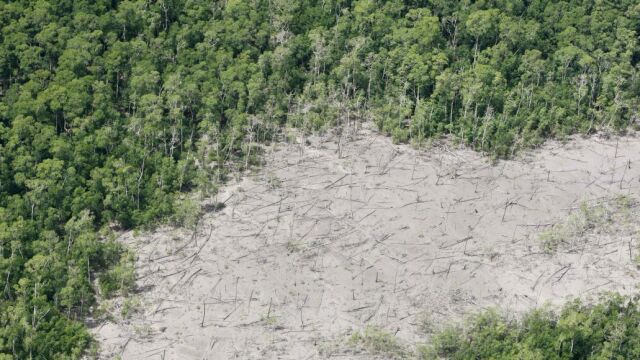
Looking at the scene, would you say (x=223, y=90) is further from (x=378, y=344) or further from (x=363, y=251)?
(x=378, y=344)

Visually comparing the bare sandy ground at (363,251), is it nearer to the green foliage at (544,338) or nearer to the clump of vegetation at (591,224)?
the clump of vegetation at (591,224)

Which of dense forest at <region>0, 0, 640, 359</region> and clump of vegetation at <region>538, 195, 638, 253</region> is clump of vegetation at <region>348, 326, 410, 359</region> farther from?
dense forest at <region>0, 0, 640, 359</region>

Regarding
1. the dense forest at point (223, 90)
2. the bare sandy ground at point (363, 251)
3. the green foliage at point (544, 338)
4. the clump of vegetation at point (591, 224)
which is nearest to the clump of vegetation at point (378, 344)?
the bare sandy ground at point (363, 251)

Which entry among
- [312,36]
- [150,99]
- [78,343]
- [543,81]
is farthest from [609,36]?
[78,343]

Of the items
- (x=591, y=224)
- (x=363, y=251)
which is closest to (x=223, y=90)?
(x=363, y=251)

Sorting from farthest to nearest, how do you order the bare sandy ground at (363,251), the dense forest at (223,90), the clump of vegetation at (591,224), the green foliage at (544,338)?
the clump of vegetation at (591,224) → the dense forest at (223,90) → the bare sandy ground at (363,251) → the green foliage at (544,338)

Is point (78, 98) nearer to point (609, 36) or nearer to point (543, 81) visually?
point (543, 81)
